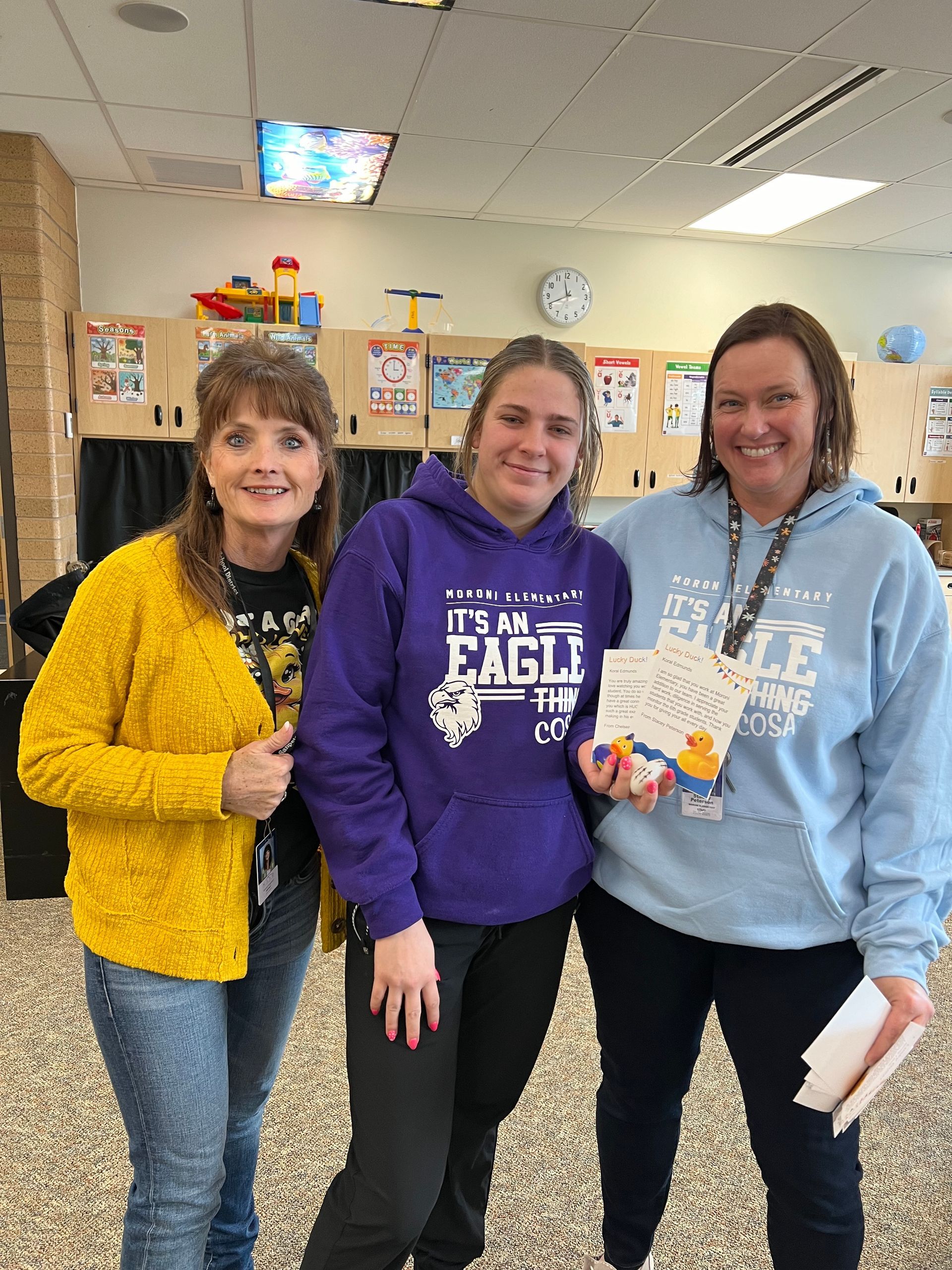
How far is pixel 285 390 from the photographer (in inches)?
49.0

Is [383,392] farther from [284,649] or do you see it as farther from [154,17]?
[284,649]

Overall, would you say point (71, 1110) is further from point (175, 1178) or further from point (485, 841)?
point (485, 841)

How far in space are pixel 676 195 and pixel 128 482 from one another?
3275mm

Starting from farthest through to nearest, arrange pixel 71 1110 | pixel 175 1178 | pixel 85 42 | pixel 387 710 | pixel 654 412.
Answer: pixel 654 412 → pixel 85 42 → pixel 71 1110 → pixel 387 710 → pixel 175 1178

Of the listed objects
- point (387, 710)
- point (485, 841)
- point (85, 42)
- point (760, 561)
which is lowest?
point (485, 841)

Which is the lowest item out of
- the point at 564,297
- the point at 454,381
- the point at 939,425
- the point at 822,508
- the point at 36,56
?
the point at 822,508

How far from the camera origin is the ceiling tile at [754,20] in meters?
2.68

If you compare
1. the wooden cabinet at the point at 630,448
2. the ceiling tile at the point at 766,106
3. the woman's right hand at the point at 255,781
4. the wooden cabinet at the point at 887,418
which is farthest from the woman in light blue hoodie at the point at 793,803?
the wooden cabinet at the point at 887,418

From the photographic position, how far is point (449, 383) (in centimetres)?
467

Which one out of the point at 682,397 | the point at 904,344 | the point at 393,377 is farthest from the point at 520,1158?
the point at 904,344

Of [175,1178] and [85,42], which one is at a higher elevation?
[85,42]

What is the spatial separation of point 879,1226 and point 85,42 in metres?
4.16

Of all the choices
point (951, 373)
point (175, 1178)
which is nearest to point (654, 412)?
point (951, 373)

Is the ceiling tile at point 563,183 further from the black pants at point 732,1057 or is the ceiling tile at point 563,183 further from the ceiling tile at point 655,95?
the black pants at point 732,1057
